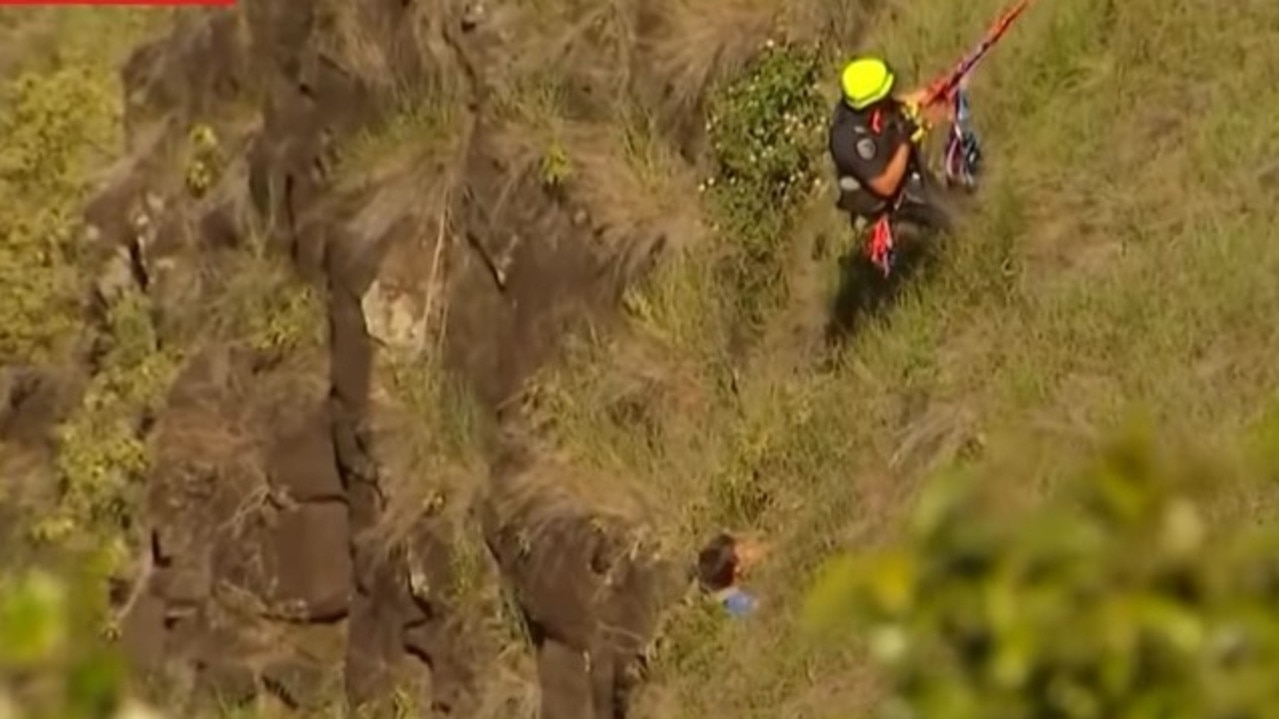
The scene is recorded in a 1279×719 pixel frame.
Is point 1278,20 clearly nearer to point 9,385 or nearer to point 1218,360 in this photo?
point 1218,360

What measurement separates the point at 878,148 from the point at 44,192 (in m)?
9.02

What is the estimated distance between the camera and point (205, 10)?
Answer: 58.3 feet

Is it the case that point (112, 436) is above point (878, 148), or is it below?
below

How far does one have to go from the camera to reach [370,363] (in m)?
14.9

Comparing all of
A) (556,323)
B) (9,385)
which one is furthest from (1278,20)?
(9,385)

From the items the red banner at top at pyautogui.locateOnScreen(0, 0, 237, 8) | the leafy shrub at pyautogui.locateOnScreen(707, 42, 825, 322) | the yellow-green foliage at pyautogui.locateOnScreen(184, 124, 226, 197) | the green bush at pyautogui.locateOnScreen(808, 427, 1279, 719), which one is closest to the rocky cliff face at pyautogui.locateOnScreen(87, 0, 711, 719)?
the yellow-green foliage at pyautogui.locateOnScreen(184, 124, 226, 197)

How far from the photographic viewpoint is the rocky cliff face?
43.0 feet

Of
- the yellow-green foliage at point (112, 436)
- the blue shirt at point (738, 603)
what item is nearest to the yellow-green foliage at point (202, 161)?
the yellow-green foliage at point (112, 436)

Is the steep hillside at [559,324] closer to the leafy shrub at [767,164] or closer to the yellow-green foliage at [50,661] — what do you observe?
the leafy shrub at [767,164]

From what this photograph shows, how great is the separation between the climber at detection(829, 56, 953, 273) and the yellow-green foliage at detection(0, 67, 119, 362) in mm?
8183

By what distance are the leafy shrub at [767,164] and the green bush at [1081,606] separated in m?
9.42

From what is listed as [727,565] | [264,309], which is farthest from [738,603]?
[264,309]

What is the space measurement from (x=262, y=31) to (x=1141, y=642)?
14.1 m

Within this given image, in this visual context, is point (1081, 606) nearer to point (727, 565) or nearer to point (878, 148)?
point (878, 148)
